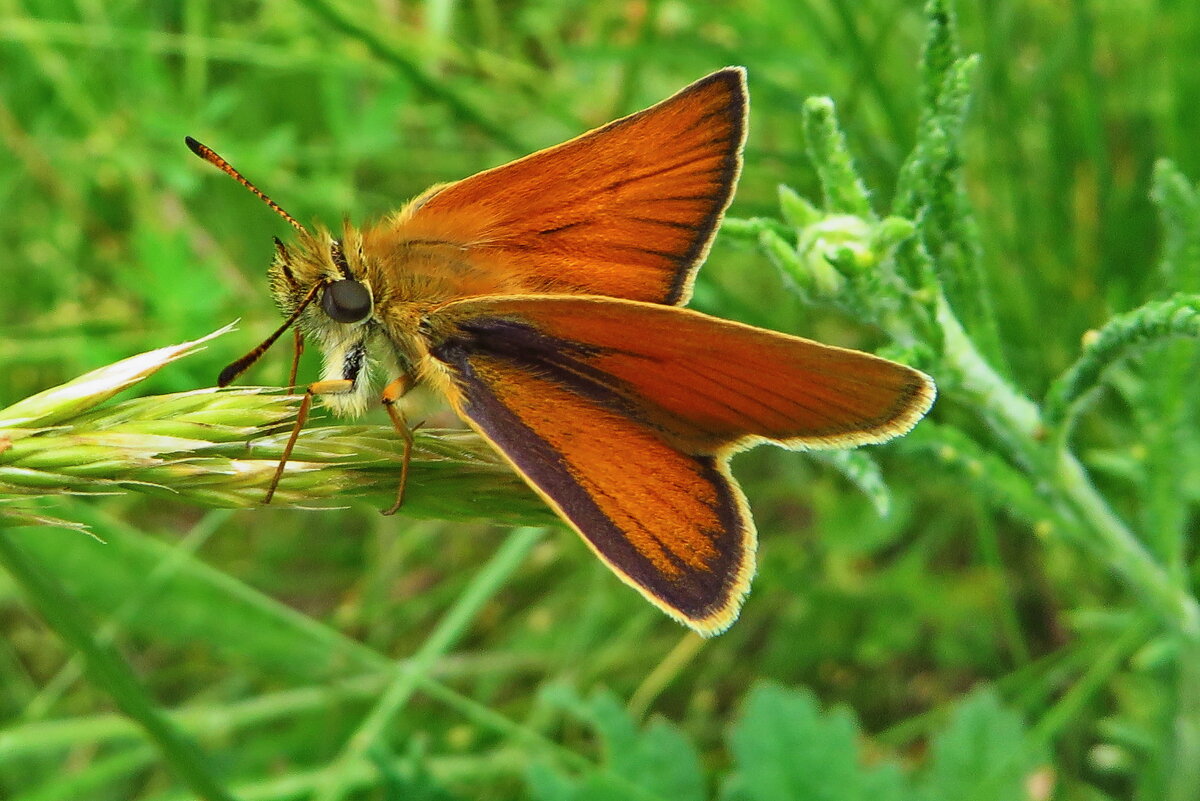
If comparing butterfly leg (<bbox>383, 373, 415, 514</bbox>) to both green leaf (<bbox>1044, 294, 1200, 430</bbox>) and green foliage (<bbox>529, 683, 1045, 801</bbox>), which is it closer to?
green foliage (<bbox>529, 683, 1045, 801</bbox>)

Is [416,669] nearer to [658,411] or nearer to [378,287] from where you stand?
[378,287]

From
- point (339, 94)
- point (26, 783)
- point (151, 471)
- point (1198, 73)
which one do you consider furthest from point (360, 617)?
point (1198, 73)

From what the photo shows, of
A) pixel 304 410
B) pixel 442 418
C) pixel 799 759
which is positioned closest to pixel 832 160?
pixel 304 410

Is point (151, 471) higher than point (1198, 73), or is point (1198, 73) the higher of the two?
point (1198, 73)

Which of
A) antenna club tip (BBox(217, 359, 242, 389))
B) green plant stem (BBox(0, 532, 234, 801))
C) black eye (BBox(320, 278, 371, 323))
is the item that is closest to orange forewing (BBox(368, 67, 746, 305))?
black eye (BBox(320, 278, 371, 323))

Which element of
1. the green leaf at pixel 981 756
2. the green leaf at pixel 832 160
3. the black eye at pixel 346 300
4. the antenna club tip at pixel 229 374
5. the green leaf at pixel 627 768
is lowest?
the green leaf at pixel 981 756

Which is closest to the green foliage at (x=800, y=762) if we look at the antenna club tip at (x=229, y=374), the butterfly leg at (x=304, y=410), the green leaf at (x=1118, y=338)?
the green leaf at (x=1118, y=338)

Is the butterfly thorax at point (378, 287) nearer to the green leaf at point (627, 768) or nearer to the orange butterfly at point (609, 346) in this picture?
the orange butterfly at point (609, 346)

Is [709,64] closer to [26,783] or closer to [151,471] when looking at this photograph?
[151,471]
